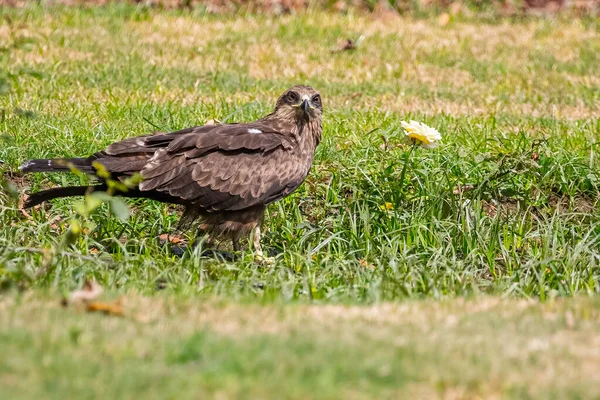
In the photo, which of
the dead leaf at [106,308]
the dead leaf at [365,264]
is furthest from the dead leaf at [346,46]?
the dead leaf at [106,308]

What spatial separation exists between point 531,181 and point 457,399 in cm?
418

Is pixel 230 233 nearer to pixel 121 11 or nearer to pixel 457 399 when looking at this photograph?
pixel 457 399

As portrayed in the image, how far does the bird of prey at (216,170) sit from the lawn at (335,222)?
0.31 metres

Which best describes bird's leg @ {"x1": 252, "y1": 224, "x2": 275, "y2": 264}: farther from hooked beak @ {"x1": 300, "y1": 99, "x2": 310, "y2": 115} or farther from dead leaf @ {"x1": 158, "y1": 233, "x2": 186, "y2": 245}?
hooked beak @ {"x1": 300, "y1": 99, "x2": 310, "y2": 115}

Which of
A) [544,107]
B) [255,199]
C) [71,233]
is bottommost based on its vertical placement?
[544,107]

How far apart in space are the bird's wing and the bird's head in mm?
418

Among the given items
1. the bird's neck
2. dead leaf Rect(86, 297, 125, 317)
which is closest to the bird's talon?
the bird's neck

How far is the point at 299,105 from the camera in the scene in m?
6.59

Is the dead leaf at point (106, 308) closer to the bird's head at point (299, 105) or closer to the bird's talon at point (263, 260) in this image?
the bird's talon at point (263, 260)

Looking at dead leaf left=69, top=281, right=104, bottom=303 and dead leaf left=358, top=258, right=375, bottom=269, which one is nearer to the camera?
dead leaf left=69, top=281, right=104, bottom=303

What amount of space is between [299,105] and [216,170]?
80 cm

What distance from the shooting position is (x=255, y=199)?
20.3 ft

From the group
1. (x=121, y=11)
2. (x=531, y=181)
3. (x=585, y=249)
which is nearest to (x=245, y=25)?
(x=121, y=11)

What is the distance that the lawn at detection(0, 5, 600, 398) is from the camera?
3.41 m
